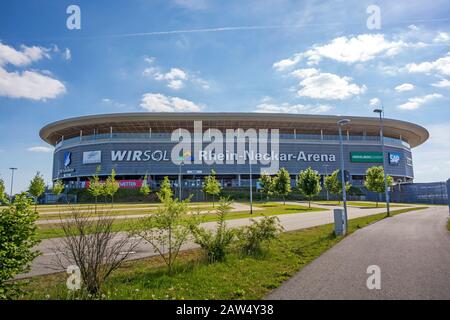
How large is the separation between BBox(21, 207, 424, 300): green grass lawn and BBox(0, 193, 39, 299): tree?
351mm

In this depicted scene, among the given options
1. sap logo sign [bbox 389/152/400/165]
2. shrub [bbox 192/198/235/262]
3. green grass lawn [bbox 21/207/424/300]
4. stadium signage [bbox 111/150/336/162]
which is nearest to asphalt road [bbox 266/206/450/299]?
green grass lawn [bbox 21/207/424/300]

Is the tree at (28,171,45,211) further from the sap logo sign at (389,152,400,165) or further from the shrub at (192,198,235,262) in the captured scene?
the sap logo sign at (389,152,400,165)

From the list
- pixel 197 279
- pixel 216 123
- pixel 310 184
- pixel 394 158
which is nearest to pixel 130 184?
pixel 216 123

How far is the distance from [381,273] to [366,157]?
80691 millimetres

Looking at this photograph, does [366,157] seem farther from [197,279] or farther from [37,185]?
[197,279]

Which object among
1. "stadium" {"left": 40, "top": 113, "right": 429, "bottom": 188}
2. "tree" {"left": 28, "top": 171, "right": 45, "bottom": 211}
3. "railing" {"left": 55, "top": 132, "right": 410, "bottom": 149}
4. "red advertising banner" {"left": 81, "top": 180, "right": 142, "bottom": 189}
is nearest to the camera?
"tree" {"left": 28, "top": 171, "right": 45, "bottom": 211}

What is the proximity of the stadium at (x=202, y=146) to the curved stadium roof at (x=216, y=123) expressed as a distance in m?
0.24

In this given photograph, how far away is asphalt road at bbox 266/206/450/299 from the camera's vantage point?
5090mm

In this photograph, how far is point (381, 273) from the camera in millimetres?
6379

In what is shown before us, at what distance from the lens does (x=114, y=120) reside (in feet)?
232

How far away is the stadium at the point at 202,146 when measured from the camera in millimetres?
71188

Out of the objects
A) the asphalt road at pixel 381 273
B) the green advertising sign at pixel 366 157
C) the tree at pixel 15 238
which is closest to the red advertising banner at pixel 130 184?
the green advertising sign at pixel 366 157

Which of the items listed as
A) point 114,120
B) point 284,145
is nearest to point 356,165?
point 284,145
